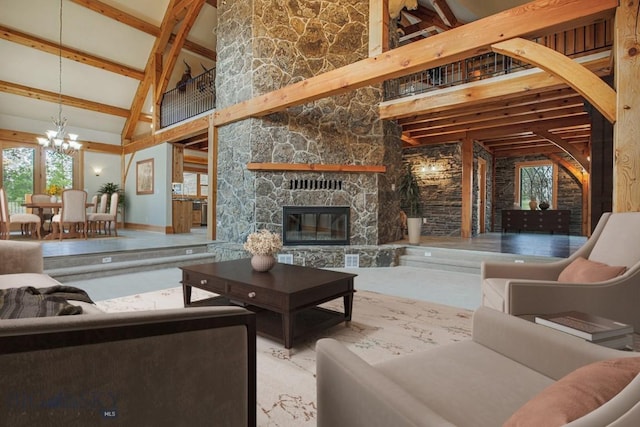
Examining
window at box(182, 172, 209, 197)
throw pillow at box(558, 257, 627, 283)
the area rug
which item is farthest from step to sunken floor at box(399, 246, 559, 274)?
window at box(182, 172, 209, 197)

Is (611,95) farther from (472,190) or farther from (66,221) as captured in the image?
(66,221)

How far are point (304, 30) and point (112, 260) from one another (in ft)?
16.4

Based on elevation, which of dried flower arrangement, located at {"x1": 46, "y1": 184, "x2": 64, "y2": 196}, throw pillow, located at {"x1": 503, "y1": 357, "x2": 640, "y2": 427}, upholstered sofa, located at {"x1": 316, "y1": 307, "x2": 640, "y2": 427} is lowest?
upholstered sofa, located at {"x1": 316, "y1": 307, "x2": 640, "y2": 427}

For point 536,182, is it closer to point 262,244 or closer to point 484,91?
point 484,91

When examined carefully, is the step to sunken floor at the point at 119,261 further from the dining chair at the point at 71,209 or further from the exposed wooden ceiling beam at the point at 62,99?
the exposed wooden ceiling beam at the point at 62,99

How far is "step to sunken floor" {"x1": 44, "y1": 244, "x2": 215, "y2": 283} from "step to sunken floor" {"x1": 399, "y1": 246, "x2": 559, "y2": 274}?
3617mm

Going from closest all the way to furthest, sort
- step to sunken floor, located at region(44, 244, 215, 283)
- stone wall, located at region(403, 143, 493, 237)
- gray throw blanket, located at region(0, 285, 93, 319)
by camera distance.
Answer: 1. gray throw blanket, located at region(0, 285, 93, 319)
2. step to sunken floor, located at region(44, 244, 215, 283)
3. stone wall, located at region(403, 143, 493, 237)

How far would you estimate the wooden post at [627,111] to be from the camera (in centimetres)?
262

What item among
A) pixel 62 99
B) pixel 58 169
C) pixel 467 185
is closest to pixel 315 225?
pixel 467 185

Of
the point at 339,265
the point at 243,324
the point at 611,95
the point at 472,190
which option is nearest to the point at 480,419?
the point at 243,324

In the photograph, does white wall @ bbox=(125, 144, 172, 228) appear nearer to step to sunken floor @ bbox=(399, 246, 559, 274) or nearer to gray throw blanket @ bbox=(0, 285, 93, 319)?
step to sunken floor @ bbox=(399, 246, 559, 274)

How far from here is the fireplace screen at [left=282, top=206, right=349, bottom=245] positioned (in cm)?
579

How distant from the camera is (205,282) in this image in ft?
9.26

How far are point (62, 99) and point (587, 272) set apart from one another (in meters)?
10.8
